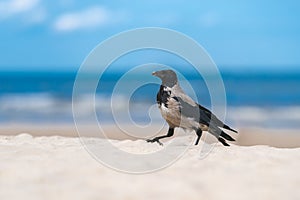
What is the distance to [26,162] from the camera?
14.5 feet

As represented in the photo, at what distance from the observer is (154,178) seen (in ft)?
13.3

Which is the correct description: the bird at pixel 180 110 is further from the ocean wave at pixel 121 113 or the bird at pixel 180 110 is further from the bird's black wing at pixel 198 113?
the ocean wave at pixel 121 113

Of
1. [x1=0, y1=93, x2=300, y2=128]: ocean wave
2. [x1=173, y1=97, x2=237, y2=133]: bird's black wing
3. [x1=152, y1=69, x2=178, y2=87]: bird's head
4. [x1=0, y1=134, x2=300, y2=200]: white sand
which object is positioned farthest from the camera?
[x1=0, y1=93, x2=300, y2=128]: ocean wave

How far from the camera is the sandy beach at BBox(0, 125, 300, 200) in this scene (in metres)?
3.75

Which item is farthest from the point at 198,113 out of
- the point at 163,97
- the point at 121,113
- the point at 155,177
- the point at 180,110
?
the point at 121,113

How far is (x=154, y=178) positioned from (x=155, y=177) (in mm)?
29

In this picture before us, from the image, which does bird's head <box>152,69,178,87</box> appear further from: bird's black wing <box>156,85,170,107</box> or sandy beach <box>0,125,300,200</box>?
sandy beach <box>0,125,300,200</box>

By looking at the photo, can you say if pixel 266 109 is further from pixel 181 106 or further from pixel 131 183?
pixel 131 183

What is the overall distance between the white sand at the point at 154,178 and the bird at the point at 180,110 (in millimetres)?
798

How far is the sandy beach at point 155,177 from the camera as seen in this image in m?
3.75

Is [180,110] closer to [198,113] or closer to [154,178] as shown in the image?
[198,113]

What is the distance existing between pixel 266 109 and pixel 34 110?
9479 mm

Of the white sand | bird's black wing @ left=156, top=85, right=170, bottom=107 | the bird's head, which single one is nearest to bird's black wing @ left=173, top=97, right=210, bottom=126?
bird's black wing @ left=156, top=85, right=170, bottom=107

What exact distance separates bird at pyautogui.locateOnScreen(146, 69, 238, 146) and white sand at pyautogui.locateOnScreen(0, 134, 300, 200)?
2.62 ft
